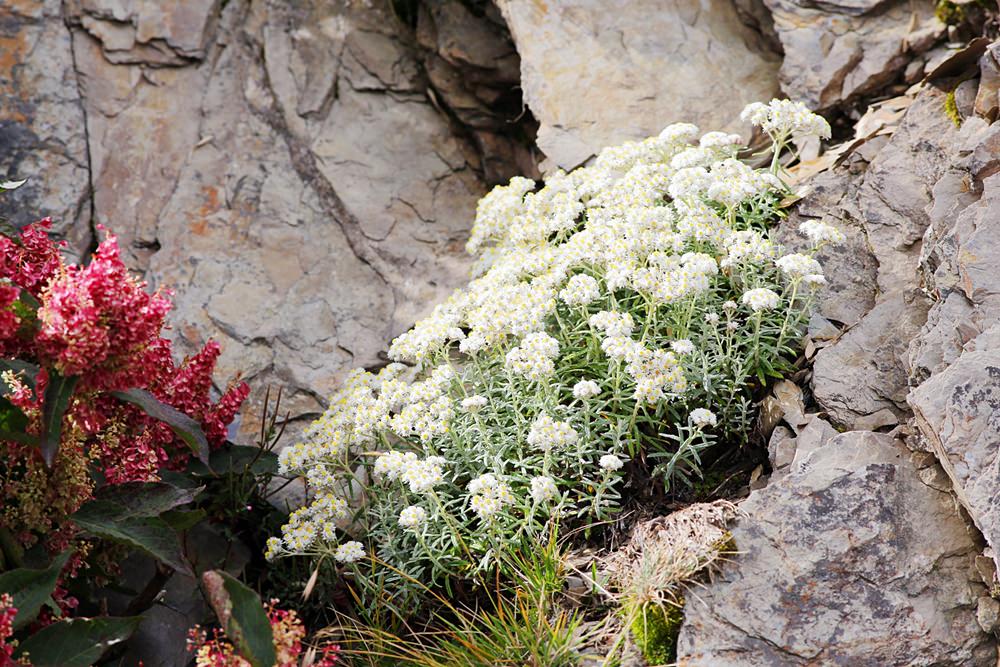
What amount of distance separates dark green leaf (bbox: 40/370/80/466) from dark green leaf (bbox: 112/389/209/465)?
0.90 ft

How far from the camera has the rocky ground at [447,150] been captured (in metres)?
3.51

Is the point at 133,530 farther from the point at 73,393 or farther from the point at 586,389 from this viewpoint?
the point at 586,389

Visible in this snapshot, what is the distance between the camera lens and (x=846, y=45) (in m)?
4.83

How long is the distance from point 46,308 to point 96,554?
1.09 meters

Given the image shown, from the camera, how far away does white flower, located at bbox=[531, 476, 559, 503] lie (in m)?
3.34

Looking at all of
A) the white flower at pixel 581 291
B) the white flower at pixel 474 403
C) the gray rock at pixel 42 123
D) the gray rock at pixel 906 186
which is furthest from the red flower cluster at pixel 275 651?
the gray rock at pixel 42 123

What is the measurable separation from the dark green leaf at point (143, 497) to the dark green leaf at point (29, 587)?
11.2 inches

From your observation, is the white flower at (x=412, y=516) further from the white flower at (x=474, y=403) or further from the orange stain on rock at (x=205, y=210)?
the orange stain on rock at (x=205, y=210)

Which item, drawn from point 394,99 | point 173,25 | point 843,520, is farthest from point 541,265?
point 173,25

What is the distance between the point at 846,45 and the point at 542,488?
2.95m

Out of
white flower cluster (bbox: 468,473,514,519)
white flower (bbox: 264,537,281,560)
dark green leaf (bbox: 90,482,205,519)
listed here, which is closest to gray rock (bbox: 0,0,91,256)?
white flower (bbox: 264,537,281,560)

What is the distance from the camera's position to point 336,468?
4.10 metres

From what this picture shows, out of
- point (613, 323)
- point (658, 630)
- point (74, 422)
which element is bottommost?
point (658, 630)

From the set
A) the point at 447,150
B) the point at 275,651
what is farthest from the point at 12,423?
the point at 447,150
